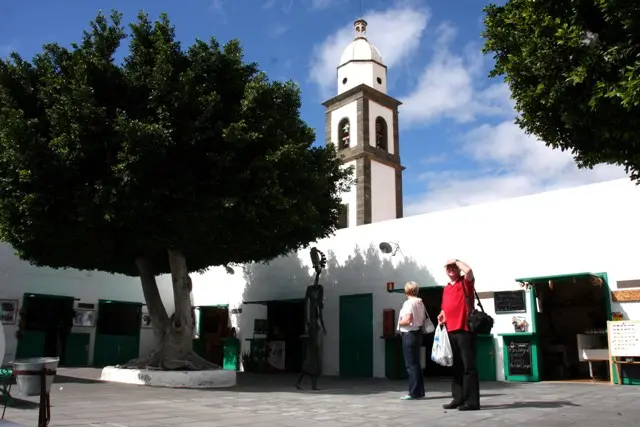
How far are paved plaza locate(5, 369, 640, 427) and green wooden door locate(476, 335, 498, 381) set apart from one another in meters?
1.61

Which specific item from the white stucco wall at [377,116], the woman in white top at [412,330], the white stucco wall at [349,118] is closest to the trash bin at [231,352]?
the woman in white top at [412,330]

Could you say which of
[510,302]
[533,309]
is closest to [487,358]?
[510,302]

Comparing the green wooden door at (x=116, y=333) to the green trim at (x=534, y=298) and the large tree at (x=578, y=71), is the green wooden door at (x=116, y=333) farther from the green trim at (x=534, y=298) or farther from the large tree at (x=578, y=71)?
the large tree at (x=578, y=71)

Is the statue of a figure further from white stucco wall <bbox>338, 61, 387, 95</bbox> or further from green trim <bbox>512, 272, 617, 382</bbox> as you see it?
white stucco wall <bbox>338, 61, 387, 95</bbox>

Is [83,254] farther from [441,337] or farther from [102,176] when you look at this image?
[441,337]

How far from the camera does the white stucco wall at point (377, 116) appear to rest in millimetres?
34219

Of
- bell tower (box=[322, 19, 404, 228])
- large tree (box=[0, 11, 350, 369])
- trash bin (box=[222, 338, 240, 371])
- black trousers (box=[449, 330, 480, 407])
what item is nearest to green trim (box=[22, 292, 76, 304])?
trash bin (box=[222, 338, 240, 371])

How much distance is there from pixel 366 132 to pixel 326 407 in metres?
27.3

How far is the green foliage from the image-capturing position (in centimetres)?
981

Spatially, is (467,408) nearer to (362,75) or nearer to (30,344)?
(30,344)

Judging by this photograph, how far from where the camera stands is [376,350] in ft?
46.6

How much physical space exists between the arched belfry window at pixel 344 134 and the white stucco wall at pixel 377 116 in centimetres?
140

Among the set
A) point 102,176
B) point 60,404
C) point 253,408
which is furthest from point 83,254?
point 253,408

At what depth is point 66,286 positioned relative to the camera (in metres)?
17.6
